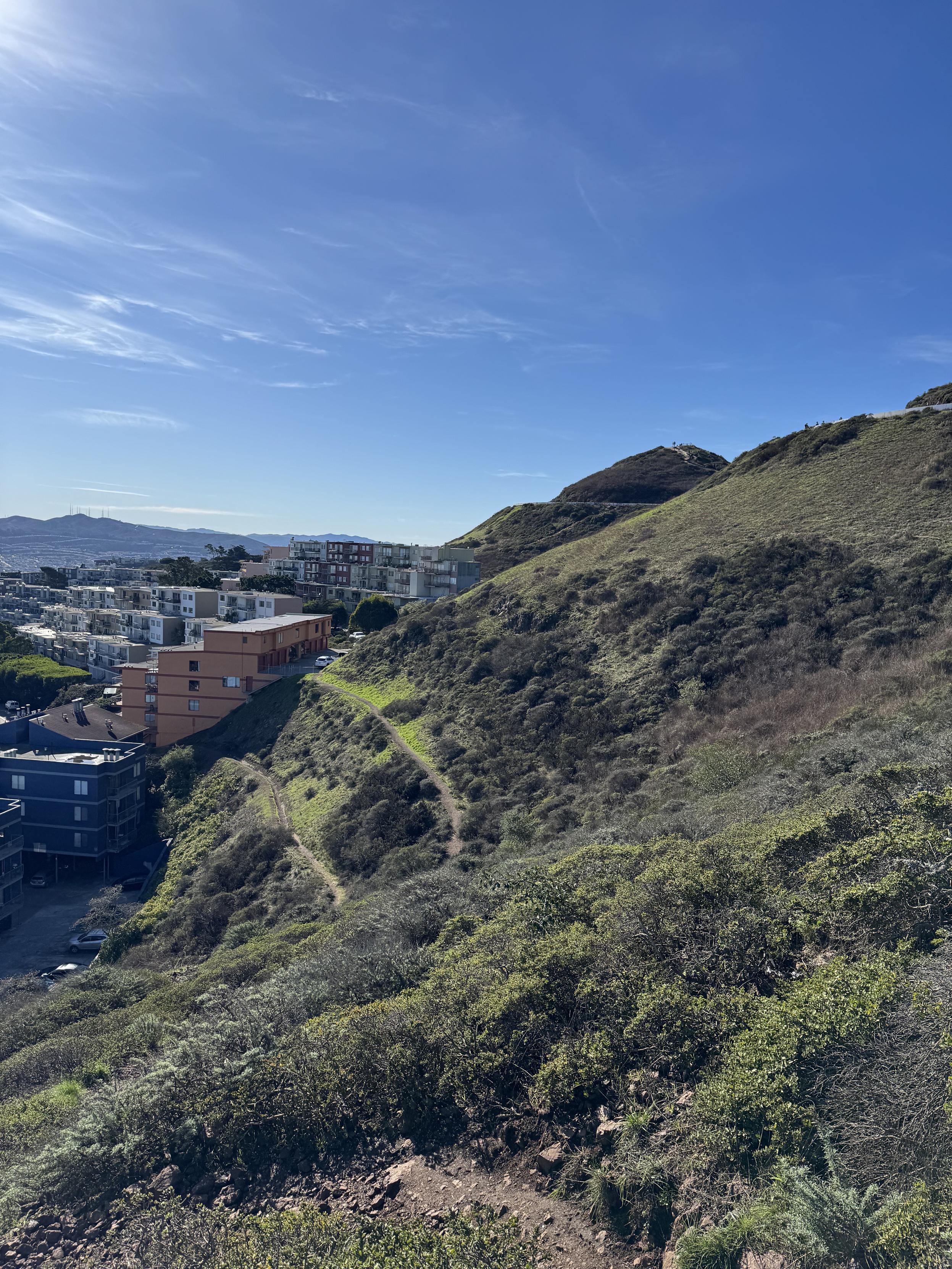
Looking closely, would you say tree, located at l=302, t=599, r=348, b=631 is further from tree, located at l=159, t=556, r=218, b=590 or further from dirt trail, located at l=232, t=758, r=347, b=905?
dirt trail, located at l=232, t=758, r=347, b=905

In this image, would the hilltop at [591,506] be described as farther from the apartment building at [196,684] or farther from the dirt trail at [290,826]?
the dirt trail at [290,826]

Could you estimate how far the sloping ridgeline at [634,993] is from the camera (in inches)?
228

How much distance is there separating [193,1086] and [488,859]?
37.5 ft

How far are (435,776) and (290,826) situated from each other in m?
7.01

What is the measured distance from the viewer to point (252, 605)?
69625 mm

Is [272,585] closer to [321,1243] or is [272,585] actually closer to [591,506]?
[591,506]

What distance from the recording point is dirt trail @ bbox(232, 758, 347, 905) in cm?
2330

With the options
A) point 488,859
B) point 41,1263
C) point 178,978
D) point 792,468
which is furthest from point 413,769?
point 792,468

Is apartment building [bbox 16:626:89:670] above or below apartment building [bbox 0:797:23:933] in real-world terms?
above

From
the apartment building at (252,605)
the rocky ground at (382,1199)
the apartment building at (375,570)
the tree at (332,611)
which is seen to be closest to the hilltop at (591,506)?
the apartment building at (375,570)

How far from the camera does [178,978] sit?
723 inches

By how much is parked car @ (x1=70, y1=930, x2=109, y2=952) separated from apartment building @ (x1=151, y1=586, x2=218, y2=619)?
164ft

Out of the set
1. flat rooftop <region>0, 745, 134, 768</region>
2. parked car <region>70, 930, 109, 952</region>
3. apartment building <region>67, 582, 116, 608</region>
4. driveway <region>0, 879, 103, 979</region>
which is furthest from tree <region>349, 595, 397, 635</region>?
apartment building <region>67, 582, 116, 608</region>

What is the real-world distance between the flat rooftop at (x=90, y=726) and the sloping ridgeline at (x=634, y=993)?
56.2 feet
